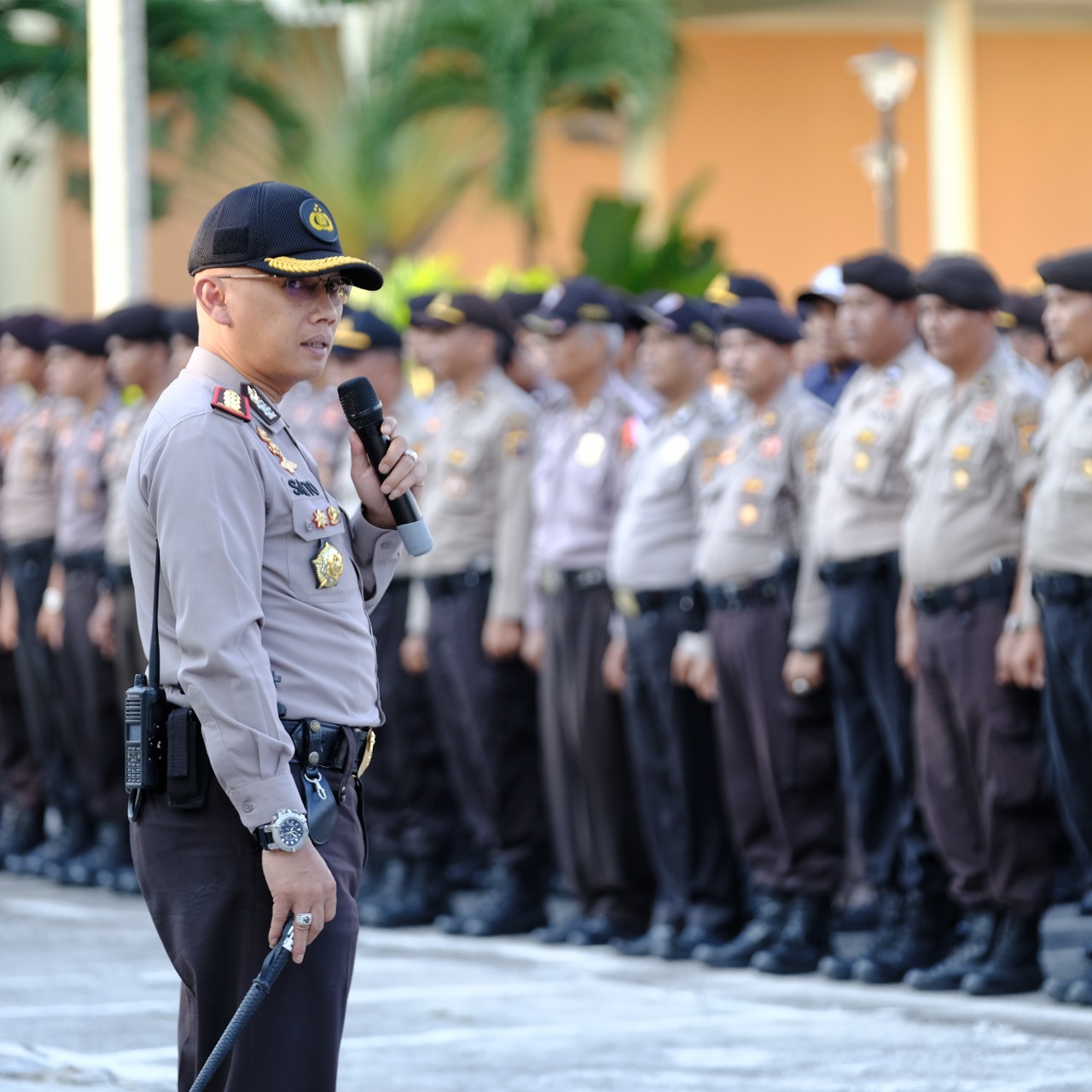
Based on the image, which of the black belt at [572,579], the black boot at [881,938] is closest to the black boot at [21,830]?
the black belt at [572,579]

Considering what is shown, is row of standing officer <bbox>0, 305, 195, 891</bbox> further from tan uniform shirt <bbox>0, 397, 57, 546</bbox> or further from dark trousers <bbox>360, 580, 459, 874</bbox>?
dark trousers <bbox>360, 580, 459, 874</bbox>

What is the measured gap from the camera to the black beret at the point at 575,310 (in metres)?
7.61

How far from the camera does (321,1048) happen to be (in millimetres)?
3314

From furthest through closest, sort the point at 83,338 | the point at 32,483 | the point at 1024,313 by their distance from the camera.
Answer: the point at 32,483, the point at 83,338, the point at 1024,313

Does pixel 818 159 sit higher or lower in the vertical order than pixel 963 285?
higher

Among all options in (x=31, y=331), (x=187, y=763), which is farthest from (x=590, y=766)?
(x=187, y=763)

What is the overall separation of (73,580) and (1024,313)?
408 centimetres

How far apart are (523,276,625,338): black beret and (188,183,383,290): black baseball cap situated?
4.18 meters

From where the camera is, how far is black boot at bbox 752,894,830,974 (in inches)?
266

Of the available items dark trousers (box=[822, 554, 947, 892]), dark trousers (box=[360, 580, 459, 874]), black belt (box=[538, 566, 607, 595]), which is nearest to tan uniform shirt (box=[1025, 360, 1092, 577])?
dark trousers (box=[822, 554, 947, 892])

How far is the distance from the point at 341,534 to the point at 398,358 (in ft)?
17.0

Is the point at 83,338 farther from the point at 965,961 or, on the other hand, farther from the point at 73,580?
the point at 965,961

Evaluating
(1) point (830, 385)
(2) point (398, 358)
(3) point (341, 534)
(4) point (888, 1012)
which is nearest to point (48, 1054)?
(4) point (888, 1012)

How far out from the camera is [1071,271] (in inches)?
240
